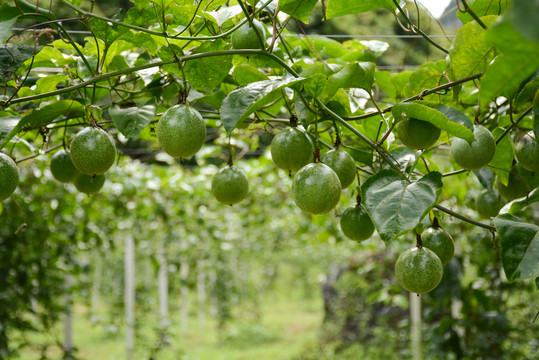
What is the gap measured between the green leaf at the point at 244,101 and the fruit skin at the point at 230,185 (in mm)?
419

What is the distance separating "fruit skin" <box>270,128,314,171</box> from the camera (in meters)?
1.13

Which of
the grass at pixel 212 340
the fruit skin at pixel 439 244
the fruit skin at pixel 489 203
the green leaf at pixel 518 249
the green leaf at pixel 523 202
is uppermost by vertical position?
the grass at pixel 212 340

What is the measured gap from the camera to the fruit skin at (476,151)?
1.11 m

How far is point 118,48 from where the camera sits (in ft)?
4.32

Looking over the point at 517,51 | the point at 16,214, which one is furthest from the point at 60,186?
the point at 517,51

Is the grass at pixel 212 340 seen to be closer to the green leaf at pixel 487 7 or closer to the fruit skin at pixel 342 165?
the fruit skin at pixel 342 165

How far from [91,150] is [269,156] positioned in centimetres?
229

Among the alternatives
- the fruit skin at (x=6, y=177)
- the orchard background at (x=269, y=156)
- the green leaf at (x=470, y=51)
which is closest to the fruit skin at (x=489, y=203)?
the orchard background at (x=269, y=156)

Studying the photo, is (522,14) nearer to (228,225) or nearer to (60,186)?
(60,186)

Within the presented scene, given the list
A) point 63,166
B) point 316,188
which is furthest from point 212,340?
point 316,188

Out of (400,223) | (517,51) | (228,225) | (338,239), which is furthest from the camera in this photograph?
(228,225)

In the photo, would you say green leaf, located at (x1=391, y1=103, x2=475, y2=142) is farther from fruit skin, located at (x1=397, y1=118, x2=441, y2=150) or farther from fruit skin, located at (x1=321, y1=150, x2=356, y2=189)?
fruit skin, located at (x1=321, y1=150, x2=356, y2=189)

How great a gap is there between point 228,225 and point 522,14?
4.82 metres

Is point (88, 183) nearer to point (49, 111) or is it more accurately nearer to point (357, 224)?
point (49, 111)
